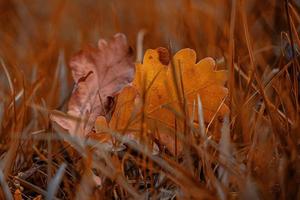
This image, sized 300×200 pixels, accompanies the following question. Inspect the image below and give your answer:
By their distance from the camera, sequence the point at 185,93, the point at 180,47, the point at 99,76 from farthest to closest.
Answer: the point at 180,47
the point at 99,76
the point at 185,93

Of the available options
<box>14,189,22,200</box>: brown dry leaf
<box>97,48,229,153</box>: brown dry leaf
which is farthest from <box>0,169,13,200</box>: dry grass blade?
<box>97,48,229,153</box>: brown dry leaf

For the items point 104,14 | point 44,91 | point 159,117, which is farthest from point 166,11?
point 159,117

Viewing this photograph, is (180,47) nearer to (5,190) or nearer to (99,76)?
(99,76)

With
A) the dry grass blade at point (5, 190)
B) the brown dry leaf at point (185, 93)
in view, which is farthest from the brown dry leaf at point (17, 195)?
the brown dry leaf at point (185, 93)

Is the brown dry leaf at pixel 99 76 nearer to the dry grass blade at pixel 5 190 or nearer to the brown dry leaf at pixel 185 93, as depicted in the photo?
the brown dry leaf at pixel 185 93

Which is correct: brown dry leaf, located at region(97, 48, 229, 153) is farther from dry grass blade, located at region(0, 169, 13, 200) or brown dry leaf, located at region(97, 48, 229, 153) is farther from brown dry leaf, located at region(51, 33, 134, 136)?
dry grass blade, located at region(0, 169, 13, 200)

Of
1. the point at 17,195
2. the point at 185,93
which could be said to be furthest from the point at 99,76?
the point at 17,195
